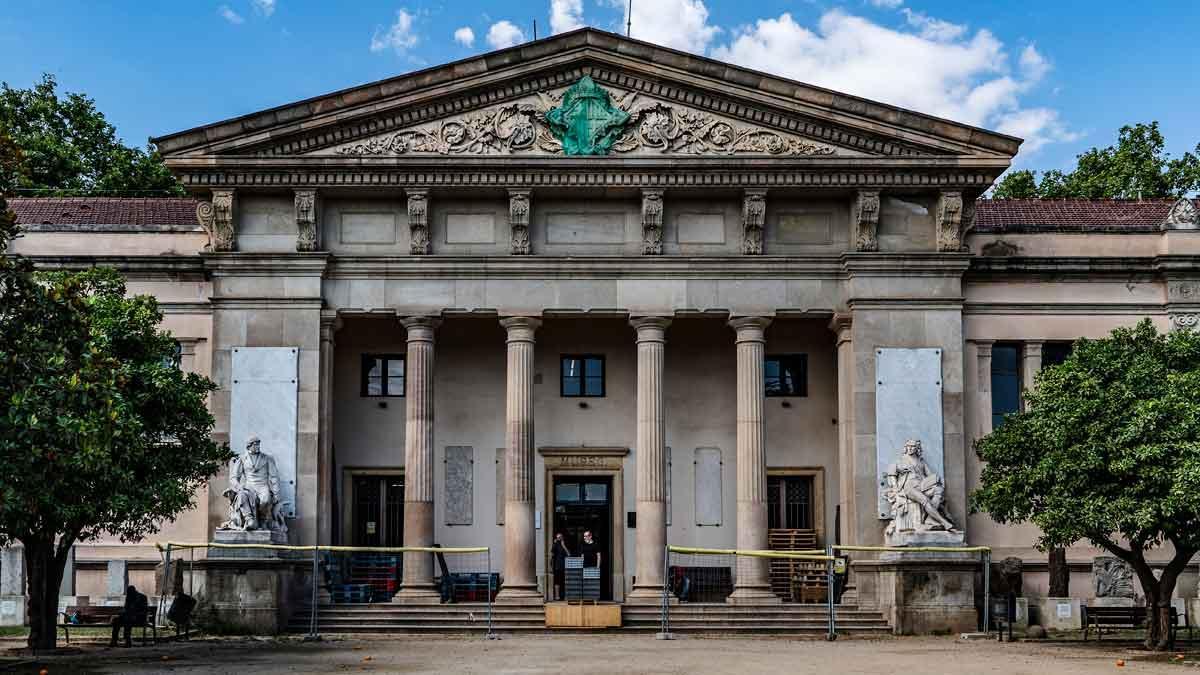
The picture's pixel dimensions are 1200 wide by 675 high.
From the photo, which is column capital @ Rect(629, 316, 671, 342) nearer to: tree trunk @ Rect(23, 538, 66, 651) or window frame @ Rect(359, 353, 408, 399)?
window frame @ Rect(359, 353, 408, 399)

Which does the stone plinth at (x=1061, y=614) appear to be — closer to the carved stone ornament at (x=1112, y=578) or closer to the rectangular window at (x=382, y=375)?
the carved stone ornament at (x=1112, y=578)

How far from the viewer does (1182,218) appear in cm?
3906

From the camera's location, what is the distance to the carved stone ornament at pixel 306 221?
121 feet

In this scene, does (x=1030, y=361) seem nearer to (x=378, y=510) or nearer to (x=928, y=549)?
(x=928, y=549)

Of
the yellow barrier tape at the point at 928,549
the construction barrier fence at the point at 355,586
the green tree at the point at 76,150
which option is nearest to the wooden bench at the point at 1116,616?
the yellow barrier tape at the point at 928,549

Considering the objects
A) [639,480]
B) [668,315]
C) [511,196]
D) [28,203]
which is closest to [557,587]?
[639,480]

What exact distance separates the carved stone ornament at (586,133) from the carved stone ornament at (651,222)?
104 centimetres

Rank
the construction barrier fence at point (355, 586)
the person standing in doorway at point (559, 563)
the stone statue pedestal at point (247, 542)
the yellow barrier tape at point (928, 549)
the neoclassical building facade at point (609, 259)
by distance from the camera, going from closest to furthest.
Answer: the yellow barrier tape at point (928, 549) < the construction barrier fence at point (355, 586) < the stone statue pedestal at point (247, 542) < the neoclassical building facade at point (609, 259) < the person standing in doorway at point (559, 563)

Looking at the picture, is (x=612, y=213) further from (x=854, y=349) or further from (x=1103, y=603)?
(x=1103, y=603)

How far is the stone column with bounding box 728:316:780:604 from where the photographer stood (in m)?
35.7

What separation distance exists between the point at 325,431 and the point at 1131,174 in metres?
33.0

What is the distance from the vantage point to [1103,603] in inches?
1427

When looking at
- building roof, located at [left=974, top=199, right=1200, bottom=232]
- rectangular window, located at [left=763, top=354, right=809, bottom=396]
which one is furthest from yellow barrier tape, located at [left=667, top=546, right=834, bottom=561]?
building roof, located at [left=974, top=199, right=1200, bottom=232]

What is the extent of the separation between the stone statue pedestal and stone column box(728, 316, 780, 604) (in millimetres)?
10214
